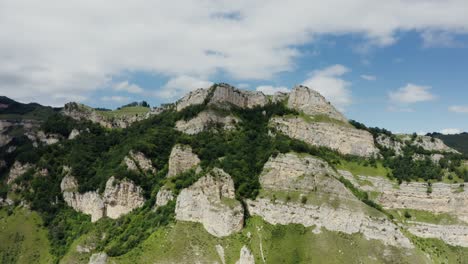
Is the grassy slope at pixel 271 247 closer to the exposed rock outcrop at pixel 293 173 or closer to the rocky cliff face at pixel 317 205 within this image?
the rocky cliff face at pixel 317 205

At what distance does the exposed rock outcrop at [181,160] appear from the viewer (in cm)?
19300

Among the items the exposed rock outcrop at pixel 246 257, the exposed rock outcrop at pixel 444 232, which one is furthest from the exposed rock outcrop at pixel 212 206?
the exposed rock outcrop at pixel 444 232

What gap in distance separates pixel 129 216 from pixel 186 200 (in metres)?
34.8

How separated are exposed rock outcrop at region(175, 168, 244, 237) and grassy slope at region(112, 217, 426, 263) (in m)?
2.62

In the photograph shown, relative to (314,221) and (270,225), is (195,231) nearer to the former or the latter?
(270,225)

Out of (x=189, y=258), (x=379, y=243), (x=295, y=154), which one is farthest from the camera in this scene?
(x=295, y=154)

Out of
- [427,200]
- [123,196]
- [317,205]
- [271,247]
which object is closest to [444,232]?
[427,200]

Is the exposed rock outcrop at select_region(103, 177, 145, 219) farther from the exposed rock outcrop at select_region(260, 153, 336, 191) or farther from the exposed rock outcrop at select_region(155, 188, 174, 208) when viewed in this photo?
the exposed rock outcrop at select_region(260, 153, 336, 191)

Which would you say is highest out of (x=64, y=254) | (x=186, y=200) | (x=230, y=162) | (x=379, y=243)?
(x=230, y=162)

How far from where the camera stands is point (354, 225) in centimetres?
16175

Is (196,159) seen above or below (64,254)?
above

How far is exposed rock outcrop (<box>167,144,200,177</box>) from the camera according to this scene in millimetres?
193000

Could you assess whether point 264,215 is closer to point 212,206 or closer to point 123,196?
point 212,206

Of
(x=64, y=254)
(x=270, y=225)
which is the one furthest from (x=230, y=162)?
(x=64, y=254)
